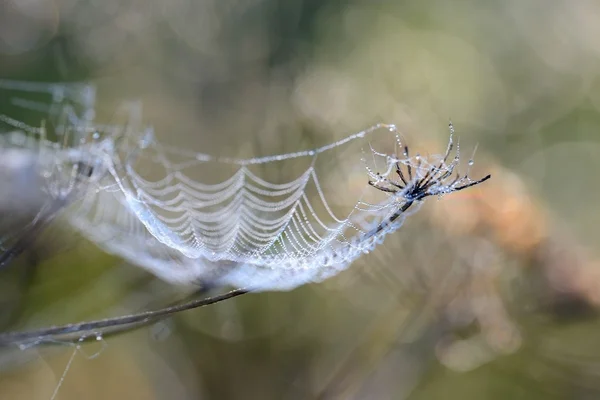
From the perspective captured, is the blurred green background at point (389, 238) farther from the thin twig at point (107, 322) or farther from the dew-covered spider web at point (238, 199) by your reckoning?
the thin twig at point (107, 322)

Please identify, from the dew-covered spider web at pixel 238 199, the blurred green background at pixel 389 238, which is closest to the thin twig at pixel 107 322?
the dew-covered spider web at pixel 238 199

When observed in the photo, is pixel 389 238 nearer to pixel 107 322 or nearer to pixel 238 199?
pixel 238 199

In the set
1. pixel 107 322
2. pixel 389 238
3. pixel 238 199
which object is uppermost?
pixel 238 199

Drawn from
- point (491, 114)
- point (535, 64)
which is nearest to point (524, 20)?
point (535, 64)

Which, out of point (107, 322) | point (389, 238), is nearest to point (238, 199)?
point (389, 238)

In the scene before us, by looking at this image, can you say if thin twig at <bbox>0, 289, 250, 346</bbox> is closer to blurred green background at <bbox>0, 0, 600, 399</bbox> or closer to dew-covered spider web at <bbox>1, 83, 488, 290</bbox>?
dew-covered spider web at <bbox>1, 83, 488, 290</bbox>

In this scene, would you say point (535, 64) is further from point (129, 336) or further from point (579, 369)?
point (129, 336)

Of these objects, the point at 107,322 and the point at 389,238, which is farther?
the point at 389,238
